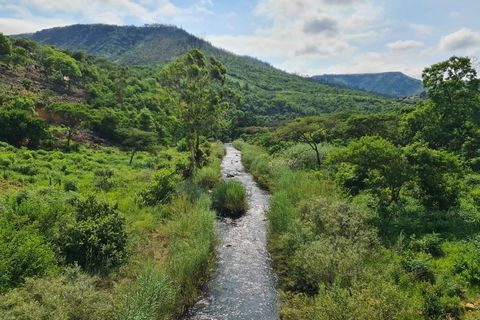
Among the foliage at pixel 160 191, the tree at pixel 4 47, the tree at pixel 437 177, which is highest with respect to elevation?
the tree at pixel 4 47

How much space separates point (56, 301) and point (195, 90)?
101ft

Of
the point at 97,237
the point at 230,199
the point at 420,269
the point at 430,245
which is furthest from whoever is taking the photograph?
the point at 230,199

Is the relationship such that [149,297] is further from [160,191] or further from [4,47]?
[4,47]

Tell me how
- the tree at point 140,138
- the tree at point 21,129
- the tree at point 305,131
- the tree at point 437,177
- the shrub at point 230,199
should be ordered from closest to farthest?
the tree at point 437,177, the shrub at point 230,199, the tree at point 305,131, the tree at point 21,129, the tree at point 140,138

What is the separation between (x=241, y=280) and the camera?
783 inches

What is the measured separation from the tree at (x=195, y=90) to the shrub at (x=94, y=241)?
75.0 ft

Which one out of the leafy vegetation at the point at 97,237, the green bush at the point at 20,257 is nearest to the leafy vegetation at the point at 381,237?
the leafy vegetation at the point at 97,237

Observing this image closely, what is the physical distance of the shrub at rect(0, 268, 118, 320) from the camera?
1004 centimetres

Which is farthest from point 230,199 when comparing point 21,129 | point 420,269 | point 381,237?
point 21,129

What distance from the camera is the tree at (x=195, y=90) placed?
39.2 meters

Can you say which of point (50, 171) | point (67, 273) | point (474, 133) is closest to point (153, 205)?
point (67, 273)

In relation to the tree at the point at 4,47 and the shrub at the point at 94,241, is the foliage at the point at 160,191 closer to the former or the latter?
the shrub at the point at 94,241

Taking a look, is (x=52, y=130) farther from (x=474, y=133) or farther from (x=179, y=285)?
(x=474, y=133)

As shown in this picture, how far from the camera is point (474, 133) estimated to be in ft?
126
